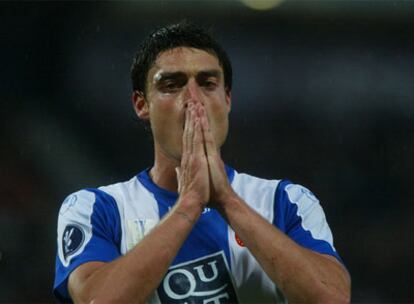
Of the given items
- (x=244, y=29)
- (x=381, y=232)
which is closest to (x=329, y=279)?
(x=381, y=232)

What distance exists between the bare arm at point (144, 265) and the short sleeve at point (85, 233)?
0.20 feet

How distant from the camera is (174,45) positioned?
3.08 m

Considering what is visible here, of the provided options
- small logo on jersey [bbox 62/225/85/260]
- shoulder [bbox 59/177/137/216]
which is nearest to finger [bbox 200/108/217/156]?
shoulder [bbox 59/177/137/216]

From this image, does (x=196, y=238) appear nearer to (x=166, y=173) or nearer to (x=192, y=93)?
(x=166, y=173)

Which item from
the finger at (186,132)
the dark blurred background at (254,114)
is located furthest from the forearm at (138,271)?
the dark blurred background at (254,114)

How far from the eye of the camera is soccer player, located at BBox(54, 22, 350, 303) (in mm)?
2496

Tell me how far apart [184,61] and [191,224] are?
728 millimetres

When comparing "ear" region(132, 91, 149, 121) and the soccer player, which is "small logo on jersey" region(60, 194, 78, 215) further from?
"ear" region(132, 91, 149, 121)

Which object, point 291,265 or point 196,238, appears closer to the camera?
point 291,265

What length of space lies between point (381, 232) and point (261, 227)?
12.8 ft

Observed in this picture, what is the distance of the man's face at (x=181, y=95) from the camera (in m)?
2.85

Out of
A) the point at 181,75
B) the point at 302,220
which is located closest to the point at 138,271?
the point at 302,220

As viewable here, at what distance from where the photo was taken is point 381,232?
245 inches

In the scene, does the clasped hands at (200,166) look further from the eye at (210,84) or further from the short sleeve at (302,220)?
the short sleeve at (302,220)
